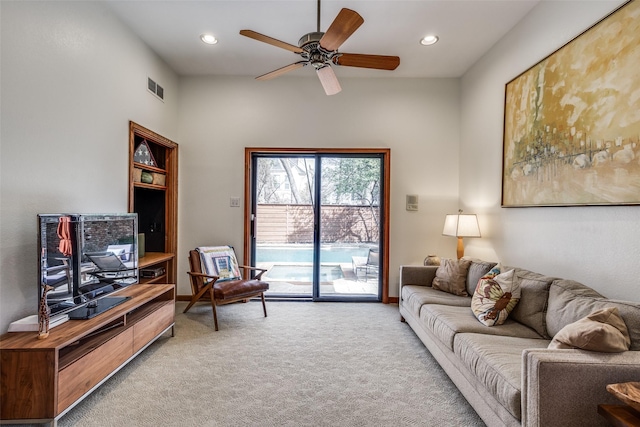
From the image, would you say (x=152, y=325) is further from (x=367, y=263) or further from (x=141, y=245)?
(x=367, y=263)

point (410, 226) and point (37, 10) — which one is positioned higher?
point (37, 10)

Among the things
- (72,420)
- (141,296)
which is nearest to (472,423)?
(72,420)

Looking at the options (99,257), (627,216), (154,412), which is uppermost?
(627,216)

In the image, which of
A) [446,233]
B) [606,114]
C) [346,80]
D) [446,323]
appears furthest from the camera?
[346,80]

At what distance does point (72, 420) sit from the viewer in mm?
1773

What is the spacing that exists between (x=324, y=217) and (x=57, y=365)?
3.14 m

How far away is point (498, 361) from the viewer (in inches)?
63.2

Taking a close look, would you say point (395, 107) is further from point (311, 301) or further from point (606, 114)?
point (311, 301)

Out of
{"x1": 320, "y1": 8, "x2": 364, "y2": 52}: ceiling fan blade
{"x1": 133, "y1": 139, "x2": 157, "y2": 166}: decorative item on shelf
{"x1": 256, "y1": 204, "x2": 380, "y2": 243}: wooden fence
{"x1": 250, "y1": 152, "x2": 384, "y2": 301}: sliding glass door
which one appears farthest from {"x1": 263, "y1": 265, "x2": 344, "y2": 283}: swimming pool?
{"x1": 320, "y1": 8, "x2": 364, "y2": 52}: ceiling fan blade

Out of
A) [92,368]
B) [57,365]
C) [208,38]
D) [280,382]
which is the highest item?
[208,38]

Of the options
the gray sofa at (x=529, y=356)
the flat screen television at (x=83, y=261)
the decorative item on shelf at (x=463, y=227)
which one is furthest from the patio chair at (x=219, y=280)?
the decorative item on shelf at (x=463, y=227)

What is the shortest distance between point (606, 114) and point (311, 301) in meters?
3.56

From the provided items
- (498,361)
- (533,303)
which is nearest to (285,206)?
(533,303)

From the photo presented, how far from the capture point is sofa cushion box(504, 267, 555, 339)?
205 cm
